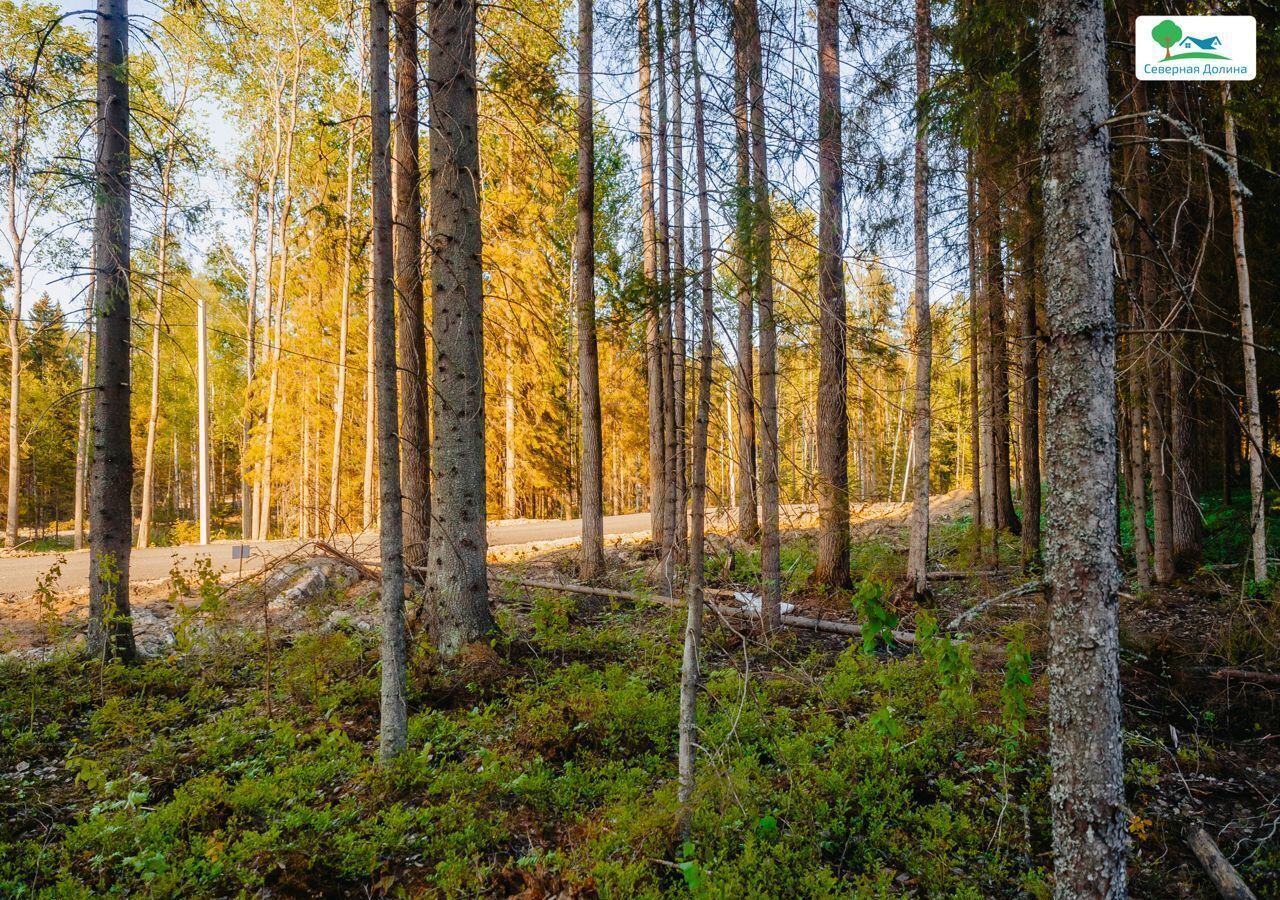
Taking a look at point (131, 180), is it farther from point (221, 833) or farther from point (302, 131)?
point (302, 131)

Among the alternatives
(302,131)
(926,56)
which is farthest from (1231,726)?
(302,131)

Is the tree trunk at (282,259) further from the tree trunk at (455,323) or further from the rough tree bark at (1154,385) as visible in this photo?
the rough tree bark at (1154,385)

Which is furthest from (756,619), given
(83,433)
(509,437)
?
(83,433)

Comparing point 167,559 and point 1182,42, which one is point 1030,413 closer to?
point 1182,42

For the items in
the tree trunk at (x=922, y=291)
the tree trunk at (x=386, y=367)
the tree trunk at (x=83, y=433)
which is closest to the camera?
the tree trunk at (x=386, y=367)

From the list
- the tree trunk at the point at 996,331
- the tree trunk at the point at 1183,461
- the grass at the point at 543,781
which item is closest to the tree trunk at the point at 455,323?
the grass at the point at 543,781

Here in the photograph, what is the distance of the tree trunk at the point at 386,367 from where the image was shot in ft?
13.4

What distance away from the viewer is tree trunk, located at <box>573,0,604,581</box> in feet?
30.7

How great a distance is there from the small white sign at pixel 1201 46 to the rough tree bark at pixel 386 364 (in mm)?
5267

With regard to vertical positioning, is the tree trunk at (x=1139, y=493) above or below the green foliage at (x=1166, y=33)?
below

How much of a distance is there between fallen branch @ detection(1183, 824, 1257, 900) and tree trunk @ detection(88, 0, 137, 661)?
850cm

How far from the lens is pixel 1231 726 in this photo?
5.12 m

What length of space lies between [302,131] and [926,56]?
1576 centimetres

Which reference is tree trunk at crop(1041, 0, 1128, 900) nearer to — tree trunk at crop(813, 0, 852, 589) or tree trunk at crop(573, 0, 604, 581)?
tree trunk at crop(813, 0, 852, 589)
